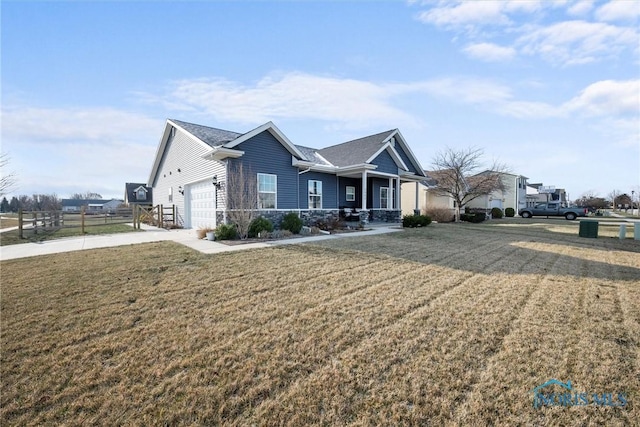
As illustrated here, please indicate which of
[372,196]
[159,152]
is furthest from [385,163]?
[159,152]

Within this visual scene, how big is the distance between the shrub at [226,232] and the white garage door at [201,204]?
9.88ft

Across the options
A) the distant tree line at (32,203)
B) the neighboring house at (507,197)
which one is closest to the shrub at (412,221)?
the neighboring house at (507,197)

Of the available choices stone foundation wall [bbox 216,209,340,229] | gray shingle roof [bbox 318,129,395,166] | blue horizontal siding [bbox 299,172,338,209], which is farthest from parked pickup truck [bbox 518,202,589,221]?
stone foundation wall [bbox 216,209,340,229]

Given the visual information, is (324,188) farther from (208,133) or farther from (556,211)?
(556,211)

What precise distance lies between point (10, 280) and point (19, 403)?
4.96m

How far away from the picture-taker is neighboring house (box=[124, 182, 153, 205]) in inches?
1658

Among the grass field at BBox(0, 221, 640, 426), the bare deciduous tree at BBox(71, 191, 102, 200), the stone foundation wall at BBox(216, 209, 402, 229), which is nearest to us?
the grass field at BBox(0, 221, 640, 426)

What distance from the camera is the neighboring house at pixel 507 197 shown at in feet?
107

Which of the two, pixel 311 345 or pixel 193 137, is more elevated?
pixel 193 137

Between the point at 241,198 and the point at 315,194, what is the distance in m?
5.78

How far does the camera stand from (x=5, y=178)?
11.2m

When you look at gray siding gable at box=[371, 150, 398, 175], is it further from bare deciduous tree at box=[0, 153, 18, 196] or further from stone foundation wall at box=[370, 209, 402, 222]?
bare deciduous tree at box=[0, 153, 18, 196]

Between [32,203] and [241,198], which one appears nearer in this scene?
[241,198]

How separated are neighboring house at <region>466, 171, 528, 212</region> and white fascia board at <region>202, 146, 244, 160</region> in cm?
3056
